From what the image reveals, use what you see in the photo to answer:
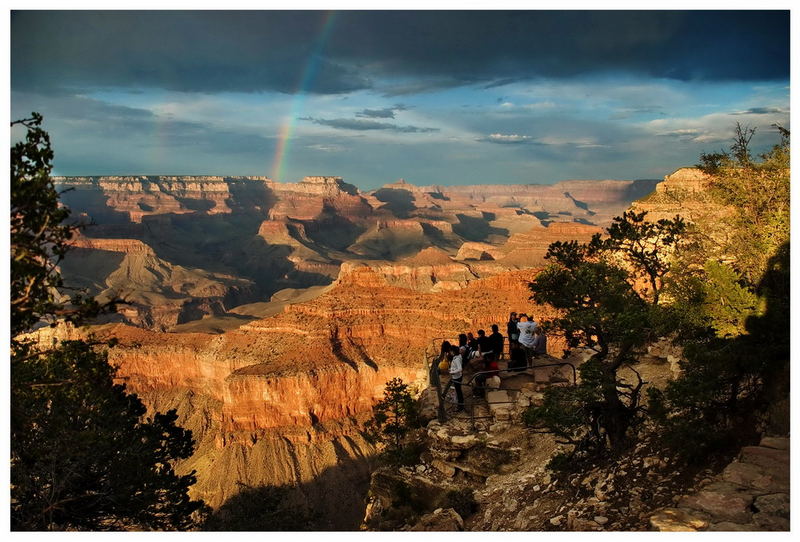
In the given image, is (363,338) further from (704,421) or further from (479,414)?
(704,421)

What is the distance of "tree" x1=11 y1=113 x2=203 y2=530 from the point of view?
38.3ft

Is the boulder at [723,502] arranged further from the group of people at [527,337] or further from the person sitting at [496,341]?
the person sitting at [496,341]

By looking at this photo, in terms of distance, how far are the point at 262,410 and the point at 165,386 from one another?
17434 mm

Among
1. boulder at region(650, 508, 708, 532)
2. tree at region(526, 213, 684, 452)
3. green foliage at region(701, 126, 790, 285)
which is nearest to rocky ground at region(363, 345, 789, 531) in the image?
boulder at region(650, 508, 708, 532)

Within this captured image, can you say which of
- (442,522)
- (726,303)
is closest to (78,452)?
(442,522)

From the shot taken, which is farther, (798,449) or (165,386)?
(165,386)

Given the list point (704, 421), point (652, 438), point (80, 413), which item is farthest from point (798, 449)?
point (80, 413)

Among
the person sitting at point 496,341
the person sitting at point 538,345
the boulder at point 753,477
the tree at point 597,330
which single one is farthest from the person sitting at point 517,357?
the boulder at point 753,477

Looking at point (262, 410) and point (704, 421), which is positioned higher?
point (704, 421)

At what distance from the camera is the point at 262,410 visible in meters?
50.6

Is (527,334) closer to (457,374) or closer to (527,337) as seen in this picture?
(527,337)

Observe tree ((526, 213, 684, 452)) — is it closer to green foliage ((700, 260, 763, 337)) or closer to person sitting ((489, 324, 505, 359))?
green foliage ((700, 260, 763, 337))

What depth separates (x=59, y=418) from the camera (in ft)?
49.8

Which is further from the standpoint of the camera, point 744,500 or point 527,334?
point 527,334
